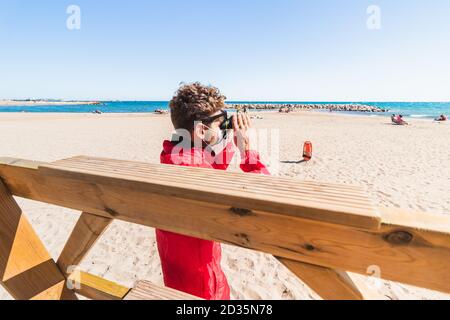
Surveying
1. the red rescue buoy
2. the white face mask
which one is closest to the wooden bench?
the white face mask

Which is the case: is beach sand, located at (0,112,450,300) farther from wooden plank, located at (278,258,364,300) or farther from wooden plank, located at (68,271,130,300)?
wooden plank, located at (68,271,130,300)

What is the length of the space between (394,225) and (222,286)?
1294mm

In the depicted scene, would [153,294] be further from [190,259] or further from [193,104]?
[193,104]

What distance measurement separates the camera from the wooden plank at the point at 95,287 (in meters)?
1.20

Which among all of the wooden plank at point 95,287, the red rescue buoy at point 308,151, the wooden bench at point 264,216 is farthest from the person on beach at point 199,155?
the red rescue buoy at point 308,151

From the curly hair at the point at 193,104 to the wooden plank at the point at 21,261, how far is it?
0.97 metres

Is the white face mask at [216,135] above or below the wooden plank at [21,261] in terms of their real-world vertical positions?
above

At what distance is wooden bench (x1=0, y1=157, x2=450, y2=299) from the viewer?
607 mm

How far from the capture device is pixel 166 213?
33.3 inches

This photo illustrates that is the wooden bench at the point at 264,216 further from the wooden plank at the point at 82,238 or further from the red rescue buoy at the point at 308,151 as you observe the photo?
the red rescue buoy at the point at 308,151

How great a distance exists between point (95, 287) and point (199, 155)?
2.76 ft

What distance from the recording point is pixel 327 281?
730mm

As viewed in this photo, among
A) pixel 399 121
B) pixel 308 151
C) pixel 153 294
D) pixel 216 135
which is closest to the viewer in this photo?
pixel 153 294

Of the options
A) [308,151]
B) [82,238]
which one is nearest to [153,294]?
[82,238]
